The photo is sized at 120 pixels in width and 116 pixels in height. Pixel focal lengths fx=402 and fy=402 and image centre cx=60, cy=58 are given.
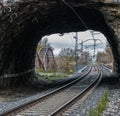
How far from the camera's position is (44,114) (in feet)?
40.8

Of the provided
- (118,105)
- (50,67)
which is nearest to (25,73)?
(118,105)

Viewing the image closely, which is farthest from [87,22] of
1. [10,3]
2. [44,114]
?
[44,114]

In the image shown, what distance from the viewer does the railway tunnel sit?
20.0 meters

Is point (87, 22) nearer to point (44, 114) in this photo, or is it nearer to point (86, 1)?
point (86, 1)

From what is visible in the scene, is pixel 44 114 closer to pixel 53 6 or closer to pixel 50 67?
pixel 53 6

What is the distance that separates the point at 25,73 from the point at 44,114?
15.1 m

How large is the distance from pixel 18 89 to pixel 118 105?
969cm

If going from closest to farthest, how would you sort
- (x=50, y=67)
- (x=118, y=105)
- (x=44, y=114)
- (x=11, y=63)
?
(x=44, y=114), (x=118, y=105), (x=11, y=63), (x=50, y=67)

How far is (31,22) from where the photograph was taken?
74.6 ft

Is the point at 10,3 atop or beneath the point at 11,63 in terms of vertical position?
atop

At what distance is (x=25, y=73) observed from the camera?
27.4m

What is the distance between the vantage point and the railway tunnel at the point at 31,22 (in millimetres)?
19984

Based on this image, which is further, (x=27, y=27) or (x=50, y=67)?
(x=50, y=67)

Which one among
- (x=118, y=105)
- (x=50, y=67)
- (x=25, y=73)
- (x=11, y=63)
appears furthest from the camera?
(x=50, y=67)
